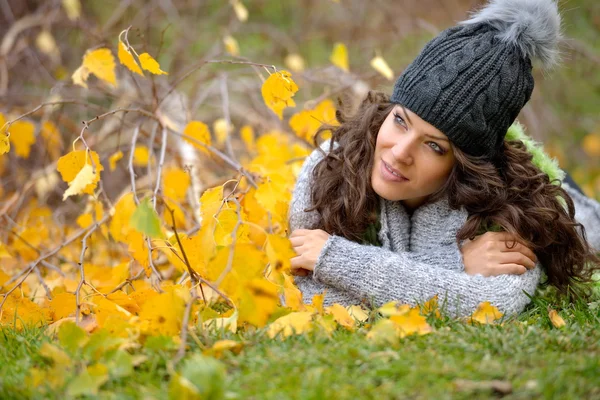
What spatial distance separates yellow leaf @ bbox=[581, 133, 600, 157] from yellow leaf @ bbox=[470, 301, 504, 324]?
4.66m

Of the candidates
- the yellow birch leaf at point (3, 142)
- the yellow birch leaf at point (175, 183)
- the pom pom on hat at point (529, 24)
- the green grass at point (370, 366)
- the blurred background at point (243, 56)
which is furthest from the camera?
the blurred background at point (243, 56)

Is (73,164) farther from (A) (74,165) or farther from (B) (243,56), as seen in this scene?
(B) (243,56)

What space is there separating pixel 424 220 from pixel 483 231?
0.63 feet

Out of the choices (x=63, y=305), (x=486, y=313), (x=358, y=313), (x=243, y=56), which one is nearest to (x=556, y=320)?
(x=486, y=313)

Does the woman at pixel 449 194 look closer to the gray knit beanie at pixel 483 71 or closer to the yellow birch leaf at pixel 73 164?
the gray knit beanie at pixel 483 71

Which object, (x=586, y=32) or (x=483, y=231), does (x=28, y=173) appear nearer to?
(x=483, y=231)

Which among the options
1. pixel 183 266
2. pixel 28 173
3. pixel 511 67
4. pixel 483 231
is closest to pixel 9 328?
pixel 183 266

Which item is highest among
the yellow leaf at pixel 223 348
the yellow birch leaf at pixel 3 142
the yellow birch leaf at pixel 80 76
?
the yellow birch leaf at pixel 80 76

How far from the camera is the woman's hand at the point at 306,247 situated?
1915 millimetres

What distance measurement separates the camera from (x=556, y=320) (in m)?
1.71

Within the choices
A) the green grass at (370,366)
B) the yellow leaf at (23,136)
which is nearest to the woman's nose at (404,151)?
the green grass at (370,366)

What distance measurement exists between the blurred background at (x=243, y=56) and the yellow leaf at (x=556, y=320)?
56.7 inches

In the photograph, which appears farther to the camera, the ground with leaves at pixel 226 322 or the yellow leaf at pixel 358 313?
the yellow leaf at pixel 358 313

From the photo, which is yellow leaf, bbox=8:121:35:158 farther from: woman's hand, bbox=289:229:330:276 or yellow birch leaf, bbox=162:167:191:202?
woman's hand, bbox=289:229:330:276
